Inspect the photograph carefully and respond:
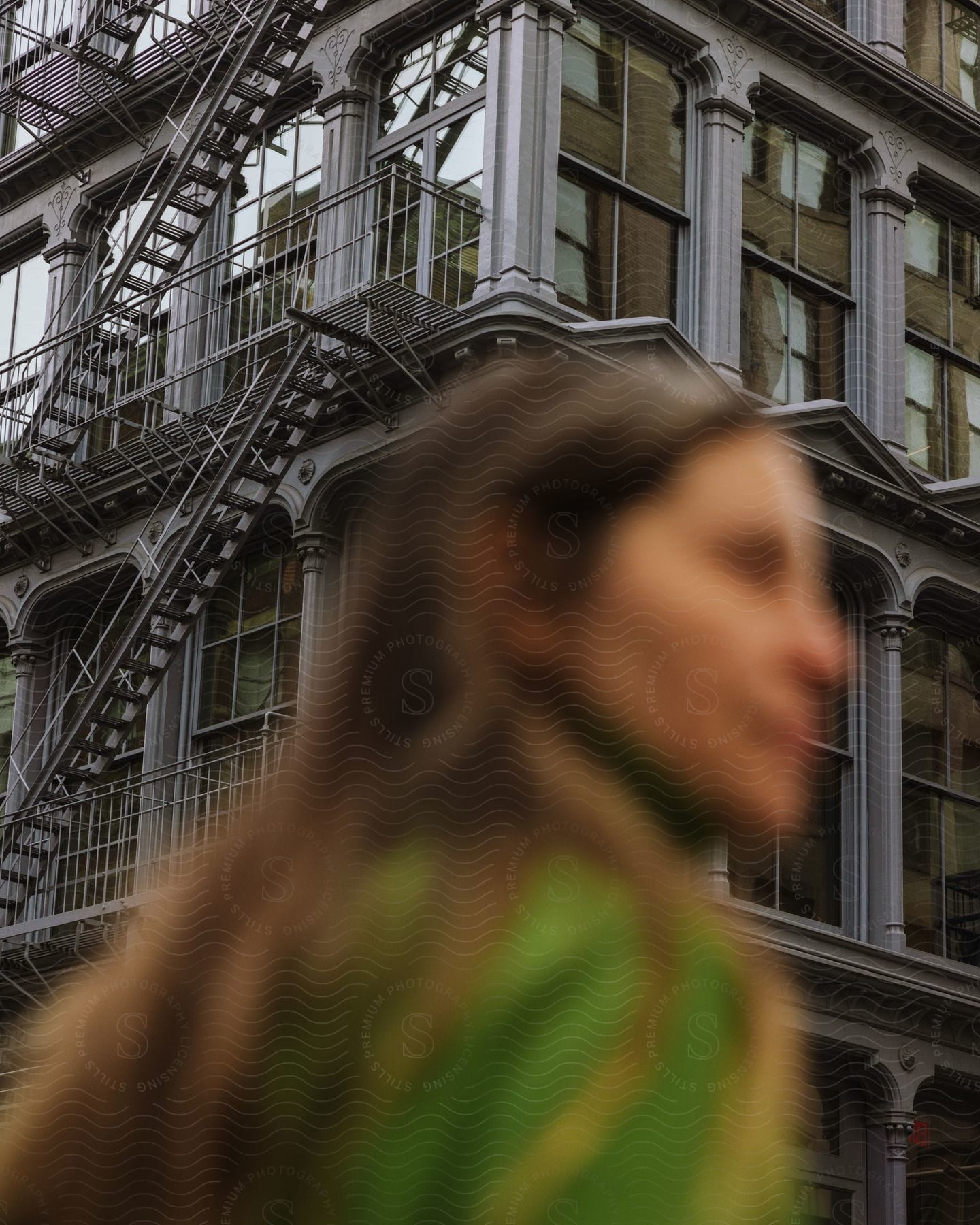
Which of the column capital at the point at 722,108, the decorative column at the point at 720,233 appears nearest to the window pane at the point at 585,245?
the decorative column at the point at 720,233

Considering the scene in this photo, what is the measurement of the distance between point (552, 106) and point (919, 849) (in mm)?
7514

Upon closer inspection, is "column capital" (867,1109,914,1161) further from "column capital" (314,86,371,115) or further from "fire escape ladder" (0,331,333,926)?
"column capital" (314,86,371,115)

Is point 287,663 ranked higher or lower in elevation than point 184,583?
lower

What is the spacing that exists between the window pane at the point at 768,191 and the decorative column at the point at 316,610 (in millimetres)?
5119

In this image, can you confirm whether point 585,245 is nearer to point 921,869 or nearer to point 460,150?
point 460,150

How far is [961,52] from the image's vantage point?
24.1m

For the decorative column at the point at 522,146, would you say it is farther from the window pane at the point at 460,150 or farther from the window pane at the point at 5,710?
the window pane at the point at 5,710

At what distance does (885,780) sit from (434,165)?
6.84 metres

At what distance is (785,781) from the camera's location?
19.8m

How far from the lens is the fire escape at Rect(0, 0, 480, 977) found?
1878 centimetres

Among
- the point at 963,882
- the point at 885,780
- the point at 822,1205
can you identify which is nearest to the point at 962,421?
the point at 885,780

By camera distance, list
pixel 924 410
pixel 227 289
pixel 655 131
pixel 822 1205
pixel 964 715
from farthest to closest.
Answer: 1. pixel 924 410
2. pixel 227 289
3. pixel 964 715
4. pixel 655 131
5. pixel 822 1205

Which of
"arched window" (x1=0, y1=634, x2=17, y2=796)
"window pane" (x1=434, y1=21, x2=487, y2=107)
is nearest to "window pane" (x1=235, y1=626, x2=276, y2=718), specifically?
"arched window" (x1=0, y1=634, x2=17, y2=796)

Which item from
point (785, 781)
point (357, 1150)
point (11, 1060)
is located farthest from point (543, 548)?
point (11, 1060)
